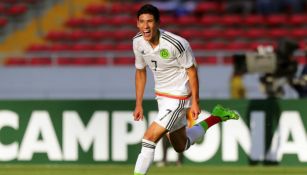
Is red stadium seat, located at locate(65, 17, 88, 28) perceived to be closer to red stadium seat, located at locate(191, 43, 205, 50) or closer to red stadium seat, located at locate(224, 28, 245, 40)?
red stadium seat, located at locate(191, 43, 205, 50)

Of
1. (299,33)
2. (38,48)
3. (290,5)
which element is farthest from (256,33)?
(38,48)

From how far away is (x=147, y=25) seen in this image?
9930 millimetres

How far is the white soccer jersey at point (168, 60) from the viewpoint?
33.5ft

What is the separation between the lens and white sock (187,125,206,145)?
1108 cm

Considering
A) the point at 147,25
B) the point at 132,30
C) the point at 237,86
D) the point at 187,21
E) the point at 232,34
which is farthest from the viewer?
the point at 132,30

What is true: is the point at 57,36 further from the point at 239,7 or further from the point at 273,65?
the point at 273,65

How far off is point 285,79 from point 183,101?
7570 mm

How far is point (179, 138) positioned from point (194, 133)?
388mm

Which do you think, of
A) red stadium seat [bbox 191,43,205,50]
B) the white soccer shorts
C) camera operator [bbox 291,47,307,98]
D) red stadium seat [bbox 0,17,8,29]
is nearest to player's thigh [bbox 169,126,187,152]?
the white soccer shorts

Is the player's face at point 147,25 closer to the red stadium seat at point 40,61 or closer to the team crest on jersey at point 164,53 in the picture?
the team crest on jersey at point 164,53

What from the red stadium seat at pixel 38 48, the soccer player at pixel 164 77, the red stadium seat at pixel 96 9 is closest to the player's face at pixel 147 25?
the soccer player at pixel 164 77

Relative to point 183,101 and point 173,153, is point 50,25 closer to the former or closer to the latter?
point 173,153

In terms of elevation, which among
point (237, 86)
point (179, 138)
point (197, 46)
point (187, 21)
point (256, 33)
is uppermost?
point (187, 21)

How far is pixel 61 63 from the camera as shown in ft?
76.3
